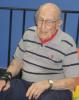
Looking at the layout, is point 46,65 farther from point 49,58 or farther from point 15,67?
point 15,67

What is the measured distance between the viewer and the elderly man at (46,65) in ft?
6.86

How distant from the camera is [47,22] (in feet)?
7.01

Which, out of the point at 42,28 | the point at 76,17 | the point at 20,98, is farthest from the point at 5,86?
the point at 76,17

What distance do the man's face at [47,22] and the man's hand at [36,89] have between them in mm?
325

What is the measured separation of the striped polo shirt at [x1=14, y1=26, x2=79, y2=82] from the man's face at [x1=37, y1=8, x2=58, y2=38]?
6 cm

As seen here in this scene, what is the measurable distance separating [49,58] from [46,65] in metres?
0.05

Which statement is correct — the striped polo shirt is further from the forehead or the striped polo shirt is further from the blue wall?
the blue wall

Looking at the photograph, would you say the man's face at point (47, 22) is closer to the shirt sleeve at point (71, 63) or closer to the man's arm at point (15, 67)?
the shirt sleeve at point (71, 63)

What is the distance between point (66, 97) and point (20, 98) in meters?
0.31

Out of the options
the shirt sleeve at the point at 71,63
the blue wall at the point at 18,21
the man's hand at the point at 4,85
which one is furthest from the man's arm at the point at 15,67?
the blue wall at the point at 18,21

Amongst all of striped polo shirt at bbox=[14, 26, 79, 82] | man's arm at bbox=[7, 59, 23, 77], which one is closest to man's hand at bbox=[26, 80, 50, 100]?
striped polo shirt at bbox=[14, 26, 79, 82]

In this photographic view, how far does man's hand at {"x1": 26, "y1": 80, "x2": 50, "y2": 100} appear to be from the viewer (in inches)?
80.7

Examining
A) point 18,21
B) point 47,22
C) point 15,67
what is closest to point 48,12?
point 47,22

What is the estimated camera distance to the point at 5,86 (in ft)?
7.18
